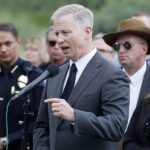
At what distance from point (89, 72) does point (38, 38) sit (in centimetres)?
571

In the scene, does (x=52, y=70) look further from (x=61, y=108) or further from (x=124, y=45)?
(x=124, y=45)

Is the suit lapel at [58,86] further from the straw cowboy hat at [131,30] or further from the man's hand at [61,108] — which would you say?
the straw cowboy hat at [131,30]

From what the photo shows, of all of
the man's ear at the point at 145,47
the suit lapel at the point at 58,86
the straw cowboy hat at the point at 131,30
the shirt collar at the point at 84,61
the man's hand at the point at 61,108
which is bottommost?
the man's hand at the point at 61,108

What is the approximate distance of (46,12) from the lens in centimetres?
2894

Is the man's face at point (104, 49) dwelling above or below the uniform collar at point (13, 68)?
above

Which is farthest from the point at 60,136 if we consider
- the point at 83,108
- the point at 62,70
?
the point at 62,70

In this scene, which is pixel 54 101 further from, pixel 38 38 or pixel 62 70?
Answer: pixel 38 38

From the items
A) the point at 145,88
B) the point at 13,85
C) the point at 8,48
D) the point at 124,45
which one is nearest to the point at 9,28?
the point at 8,48

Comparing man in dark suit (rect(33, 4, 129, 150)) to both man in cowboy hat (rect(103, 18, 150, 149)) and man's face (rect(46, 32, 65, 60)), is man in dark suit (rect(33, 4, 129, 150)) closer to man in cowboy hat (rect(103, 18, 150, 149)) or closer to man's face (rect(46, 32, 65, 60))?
man in cowboy hat (rect(103, 18, 150, 149))

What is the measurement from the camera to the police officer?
6.64 metres

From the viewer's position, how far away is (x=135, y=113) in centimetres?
577

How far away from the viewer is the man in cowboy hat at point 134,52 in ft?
20.1

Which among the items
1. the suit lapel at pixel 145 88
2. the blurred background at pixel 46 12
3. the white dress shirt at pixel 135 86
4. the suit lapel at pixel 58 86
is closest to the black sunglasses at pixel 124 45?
the white dress shirt at pixel 135 86

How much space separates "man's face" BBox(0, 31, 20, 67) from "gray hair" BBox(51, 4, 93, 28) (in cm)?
201
